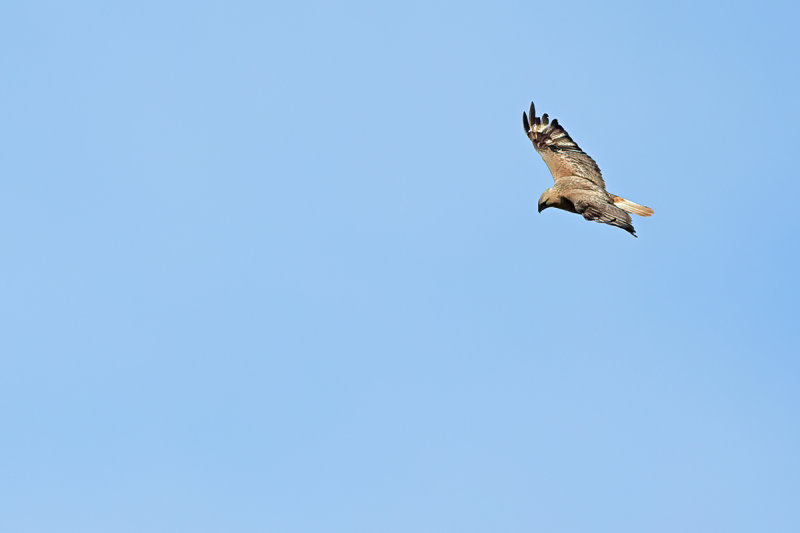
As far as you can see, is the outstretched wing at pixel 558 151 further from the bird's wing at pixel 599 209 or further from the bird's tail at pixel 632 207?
the bird's wing at pixel 599 209

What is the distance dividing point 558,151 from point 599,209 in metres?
6.58

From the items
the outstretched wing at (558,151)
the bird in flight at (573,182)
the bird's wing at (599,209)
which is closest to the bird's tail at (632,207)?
the bird in flight at (573,182)

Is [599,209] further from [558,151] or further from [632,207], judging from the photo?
[558,151]

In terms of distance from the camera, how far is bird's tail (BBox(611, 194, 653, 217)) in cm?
3297

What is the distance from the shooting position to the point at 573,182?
108 feet

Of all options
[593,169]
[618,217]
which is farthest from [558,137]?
[618,217]

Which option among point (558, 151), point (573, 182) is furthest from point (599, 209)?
point (558, 151)

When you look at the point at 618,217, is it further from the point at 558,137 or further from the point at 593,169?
the point at 558,137

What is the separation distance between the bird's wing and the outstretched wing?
174cm

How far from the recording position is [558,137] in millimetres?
36500

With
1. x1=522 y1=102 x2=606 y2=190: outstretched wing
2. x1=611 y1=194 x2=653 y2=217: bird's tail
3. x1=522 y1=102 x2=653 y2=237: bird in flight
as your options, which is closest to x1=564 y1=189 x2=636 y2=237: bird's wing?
x1=522 y1=102 x2=653 y2=237: bird in flight

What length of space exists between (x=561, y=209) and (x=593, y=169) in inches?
93.9

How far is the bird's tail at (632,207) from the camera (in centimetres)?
3297

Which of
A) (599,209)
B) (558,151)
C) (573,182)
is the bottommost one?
(599,209)
